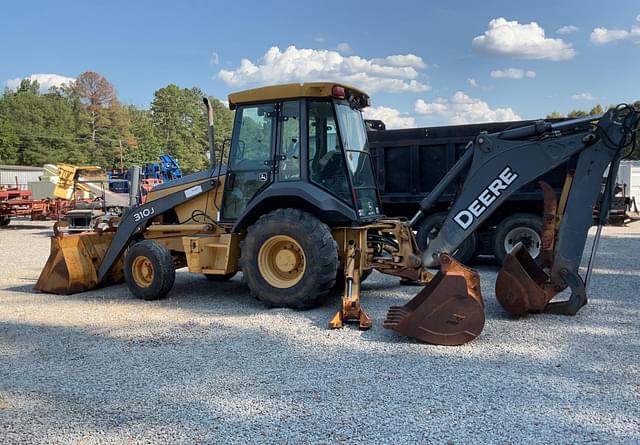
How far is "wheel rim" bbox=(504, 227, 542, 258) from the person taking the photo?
9742 millimetres

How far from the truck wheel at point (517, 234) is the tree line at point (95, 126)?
54.3 metres

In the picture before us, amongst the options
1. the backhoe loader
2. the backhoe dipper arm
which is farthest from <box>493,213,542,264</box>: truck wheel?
the backhoe dipper arm

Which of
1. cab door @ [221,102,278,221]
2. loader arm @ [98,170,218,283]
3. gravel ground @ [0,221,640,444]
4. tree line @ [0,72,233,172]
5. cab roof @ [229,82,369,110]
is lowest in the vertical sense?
gravel ground @ [0,221,640,444]

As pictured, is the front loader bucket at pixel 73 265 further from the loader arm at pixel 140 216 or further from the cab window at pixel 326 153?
the cab window at pixel 326 153

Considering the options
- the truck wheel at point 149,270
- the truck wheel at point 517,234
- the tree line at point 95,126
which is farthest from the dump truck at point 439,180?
the tree line at point 95,126

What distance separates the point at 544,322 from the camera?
601 centimetres

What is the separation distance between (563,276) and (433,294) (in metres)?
1.71

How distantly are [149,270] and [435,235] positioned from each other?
5120mm

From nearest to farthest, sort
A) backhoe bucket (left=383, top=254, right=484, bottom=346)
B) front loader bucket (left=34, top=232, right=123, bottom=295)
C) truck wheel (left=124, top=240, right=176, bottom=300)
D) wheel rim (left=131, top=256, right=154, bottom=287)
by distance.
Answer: backhoe bucket (left=383, top=254, right=484, bottom=346)
truck wheel (left=124, top=240, right=176, bottom=300)
wheel rim (left=131, top=256, right=154, bottom=287)
front loader bucket (left=34, top=232, right=123, bottom=295)

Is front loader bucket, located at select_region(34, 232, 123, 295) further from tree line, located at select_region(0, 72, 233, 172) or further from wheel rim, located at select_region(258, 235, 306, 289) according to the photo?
tree line, located at select_region(0, 72, 233, 172)

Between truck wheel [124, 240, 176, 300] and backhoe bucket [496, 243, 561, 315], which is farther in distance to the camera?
truck wheel [124, 240, 176, 300]

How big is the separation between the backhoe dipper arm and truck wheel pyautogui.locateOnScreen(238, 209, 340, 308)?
3.93 ft

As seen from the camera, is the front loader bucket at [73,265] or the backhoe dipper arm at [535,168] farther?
the front loader bucket at [73,265]

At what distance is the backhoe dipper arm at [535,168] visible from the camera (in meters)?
5.95
